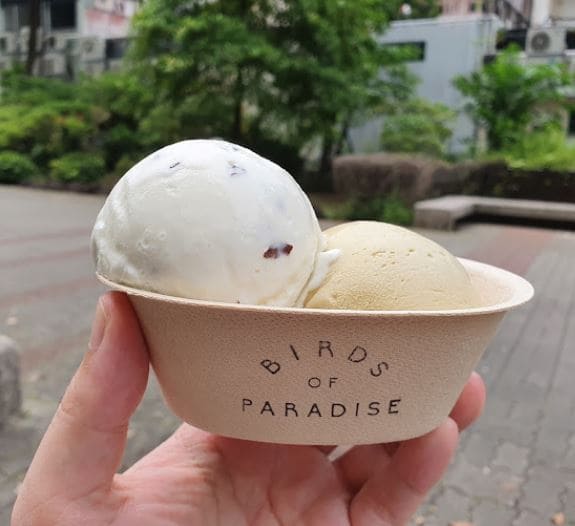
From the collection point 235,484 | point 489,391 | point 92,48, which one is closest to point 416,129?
point 489,391

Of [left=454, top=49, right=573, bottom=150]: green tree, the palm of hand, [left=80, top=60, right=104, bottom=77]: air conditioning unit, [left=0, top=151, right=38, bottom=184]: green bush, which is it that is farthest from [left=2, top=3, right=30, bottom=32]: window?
the palm of hand

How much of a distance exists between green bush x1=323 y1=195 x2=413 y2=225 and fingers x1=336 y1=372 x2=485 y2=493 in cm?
822

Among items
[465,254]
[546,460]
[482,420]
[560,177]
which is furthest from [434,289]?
[560,177]

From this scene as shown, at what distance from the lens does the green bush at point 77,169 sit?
14.5 m

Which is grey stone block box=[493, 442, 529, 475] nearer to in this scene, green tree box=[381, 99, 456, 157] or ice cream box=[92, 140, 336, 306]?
ice cream box=[92, 140, 336, 306]

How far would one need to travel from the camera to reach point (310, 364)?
3.43 feet

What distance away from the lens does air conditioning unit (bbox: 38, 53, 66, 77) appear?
2225cm

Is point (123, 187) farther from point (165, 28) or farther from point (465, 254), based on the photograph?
point (165, 28)

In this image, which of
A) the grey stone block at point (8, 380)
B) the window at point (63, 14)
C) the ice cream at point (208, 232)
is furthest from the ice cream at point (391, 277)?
the window at point (63, 14)

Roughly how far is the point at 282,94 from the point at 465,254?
5.83 meters

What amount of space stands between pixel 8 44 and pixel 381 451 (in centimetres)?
2627

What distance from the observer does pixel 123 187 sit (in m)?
1.14

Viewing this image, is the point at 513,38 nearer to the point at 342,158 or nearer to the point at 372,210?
the point at 342,158

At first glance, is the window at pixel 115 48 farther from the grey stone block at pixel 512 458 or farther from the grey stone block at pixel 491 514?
the grey stone block at pixel 491 514
